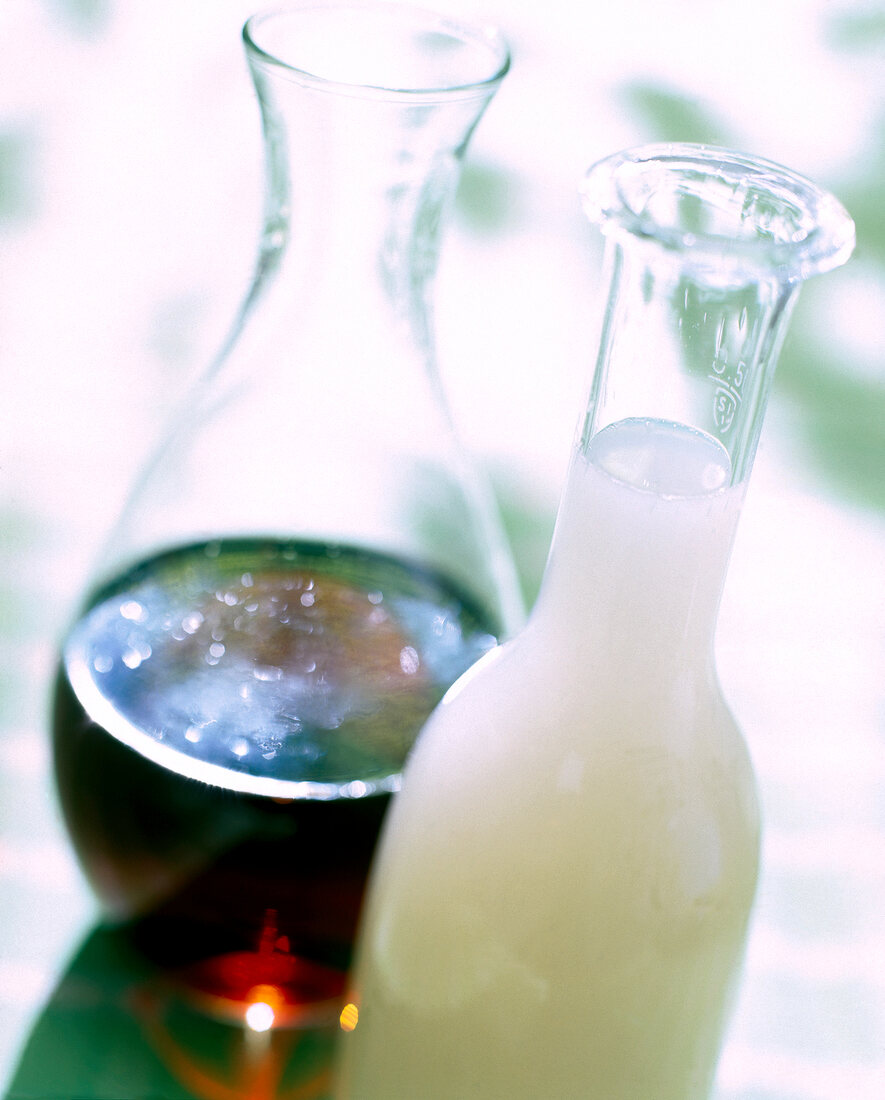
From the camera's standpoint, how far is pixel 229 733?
1.85ft

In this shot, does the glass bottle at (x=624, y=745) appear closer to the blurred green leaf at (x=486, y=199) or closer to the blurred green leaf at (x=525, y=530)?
the blurred green leaf at (x=525, y=530)

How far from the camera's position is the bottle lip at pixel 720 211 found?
39cm

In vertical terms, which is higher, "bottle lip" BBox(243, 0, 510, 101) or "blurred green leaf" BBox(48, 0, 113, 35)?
"blurred green leaf" BBox(48, 0, 113, 35)

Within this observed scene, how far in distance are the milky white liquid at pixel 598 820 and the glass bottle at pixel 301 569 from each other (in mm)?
109

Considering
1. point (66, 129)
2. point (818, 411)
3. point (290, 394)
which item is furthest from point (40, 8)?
point (290, 394)

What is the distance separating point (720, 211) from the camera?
0.43 meters

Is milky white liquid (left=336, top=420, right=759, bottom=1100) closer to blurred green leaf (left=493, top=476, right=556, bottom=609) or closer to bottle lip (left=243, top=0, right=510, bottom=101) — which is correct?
bottle lip (left=243, top=0, right=510, bottom=101)

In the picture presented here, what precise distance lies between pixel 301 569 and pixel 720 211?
0.91 feet

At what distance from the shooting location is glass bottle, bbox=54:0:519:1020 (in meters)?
0.54

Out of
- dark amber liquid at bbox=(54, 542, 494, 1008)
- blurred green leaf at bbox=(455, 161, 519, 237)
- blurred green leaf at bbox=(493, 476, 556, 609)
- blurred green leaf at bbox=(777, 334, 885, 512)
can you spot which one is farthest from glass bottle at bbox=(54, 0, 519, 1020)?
blurred green leaf at bbox=(455, 161, 519, 237)

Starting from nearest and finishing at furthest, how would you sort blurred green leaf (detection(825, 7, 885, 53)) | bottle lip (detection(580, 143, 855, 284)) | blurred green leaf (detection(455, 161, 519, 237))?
bottle lip (detection(580, 143, 855, 284)), blurred green leaf (detection(455, 161, 519, 237)), blurred green leaf (detection(825, 7, 885, 53))

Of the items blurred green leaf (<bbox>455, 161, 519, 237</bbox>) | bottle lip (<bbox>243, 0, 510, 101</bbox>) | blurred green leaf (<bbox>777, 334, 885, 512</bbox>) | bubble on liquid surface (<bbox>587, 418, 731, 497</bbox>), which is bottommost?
bubble on liquid surface (<bbox>587, 418, 731, 497</bbox>)

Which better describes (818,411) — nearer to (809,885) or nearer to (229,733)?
(809,885)

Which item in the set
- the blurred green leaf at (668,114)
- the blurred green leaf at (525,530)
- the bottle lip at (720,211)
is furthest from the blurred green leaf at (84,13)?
the bottle lip at (720,211)
